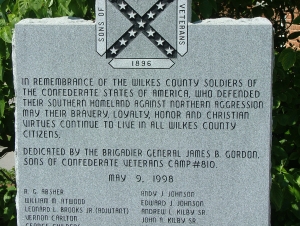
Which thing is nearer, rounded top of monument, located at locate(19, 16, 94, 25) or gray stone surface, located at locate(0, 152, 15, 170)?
rounded top of monument, located at locate(19, 16, 94, 25)

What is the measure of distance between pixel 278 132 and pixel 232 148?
4.27 ft

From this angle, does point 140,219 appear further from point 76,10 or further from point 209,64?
point 76,10

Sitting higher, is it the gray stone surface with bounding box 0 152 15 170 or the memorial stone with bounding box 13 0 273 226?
the memorial stone with bounding box 13 0 273 226

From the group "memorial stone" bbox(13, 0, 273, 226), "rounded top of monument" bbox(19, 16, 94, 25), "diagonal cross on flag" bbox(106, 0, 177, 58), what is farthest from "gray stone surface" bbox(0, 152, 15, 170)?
"diagonal cross on flag" bbox(106, 0, 177, 58)

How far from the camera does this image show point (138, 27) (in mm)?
3357

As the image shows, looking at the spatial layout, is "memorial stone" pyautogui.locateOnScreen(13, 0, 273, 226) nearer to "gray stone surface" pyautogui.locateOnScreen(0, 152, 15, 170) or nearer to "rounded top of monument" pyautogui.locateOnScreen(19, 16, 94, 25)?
"rounded top of monument" pyautogui.locateOnScreen(19, 16, 94, 25)

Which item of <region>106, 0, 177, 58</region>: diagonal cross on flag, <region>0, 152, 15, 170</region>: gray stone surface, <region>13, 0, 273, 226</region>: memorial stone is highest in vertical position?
<region>106, 0, 177, 58</region>: diagonal cross on flag

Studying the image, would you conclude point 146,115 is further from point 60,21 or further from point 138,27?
point 60,21

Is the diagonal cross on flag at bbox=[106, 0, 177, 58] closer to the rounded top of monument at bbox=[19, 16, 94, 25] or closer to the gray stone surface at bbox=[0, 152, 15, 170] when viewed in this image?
the rounded top of monument at bbox=[19, 16, 94, 25]

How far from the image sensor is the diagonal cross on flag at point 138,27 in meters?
3.34

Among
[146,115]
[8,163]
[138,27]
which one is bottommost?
[8,163]

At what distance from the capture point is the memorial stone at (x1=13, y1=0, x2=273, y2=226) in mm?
3299

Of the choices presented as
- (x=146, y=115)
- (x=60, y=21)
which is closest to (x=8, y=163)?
(x=60, y=21)

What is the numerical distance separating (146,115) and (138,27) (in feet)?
1.62
